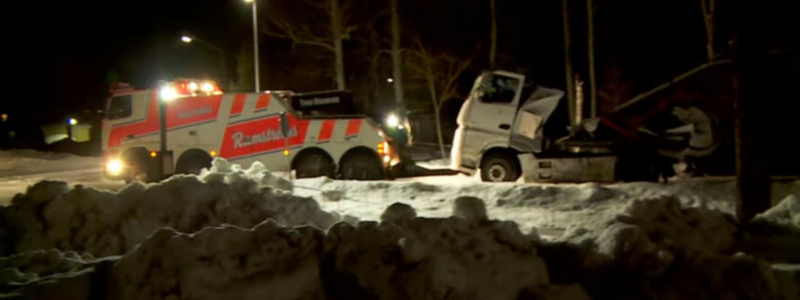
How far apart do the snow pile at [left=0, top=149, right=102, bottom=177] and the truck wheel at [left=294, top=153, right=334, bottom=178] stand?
472 inches

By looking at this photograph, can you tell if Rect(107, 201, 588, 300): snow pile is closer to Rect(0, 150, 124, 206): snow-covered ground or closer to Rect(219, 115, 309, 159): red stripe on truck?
Rect(219, 115, 309, 159): red stripe on truck

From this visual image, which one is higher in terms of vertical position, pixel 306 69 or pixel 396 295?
pixel 306 69

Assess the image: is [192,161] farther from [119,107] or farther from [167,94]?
[119,107]

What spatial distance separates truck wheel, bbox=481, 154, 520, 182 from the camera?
2012 cm

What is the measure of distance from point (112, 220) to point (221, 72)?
40.4 meters

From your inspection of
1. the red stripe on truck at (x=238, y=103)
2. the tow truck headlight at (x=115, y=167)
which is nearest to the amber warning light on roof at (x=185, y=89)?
the red stripe on truck at (x=238, y=103)

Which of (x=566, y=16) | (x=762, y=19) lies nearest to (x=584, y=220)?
(x=762, y=19)

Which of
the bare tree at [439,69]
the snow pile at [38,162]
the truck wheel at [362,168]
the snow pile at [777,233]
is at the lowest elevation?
→ the snow pile at [777,233]

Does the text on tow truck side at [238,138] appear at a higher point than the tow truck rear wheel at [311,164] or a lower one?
higher

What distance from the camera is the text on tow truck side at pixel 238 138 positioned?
20141mm

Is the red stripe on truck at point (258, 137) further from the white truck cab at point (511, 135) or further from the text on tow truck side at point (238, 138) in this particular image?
the white truck cab at point (511, 135)

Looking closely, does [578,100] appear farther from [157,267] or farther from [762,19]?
[157,267]

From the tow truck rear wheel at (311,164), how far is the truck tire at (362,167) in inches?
11.9

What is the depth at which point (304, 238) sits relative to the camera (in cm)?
683
